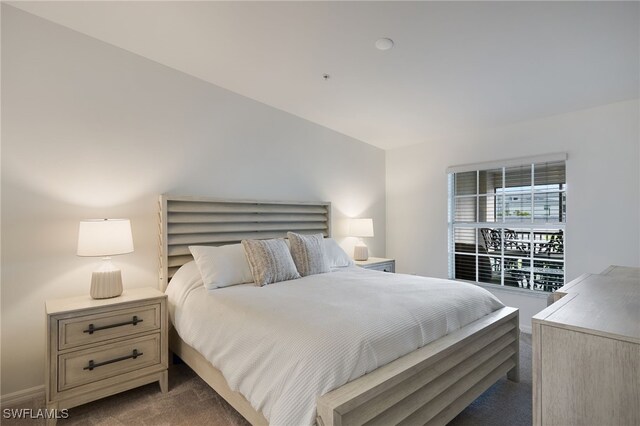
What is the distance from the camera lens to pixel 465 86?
2.99 m

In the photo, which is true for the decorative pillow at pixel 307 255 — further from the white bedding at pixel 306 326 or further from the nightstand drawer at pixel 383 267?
the nightstand drawer at pixel 383 267

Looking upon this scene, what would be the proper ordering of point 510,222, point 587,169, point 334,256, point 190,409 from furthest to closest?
point 510,222, point 334,256, point 587,169, point 190,409

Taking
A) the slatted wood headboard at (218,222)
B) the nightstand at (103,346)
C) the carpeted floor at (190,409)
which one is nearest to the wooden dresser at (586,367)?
the carpeted floor at (190,409)

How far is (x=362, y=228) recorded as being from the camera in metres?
4.26

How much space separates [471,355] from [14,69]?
3599 mm

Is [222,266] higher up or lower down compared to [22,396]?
higher up

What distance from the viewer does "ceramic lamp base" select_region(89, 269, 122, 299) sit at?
7.50ft

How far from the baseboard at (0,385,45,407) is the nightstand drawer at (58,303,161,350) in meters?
0.70

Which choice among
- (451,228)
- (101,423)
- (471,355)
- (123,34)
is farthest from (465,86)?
(101,423)

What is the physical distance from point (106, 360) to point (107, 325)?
0.74ft

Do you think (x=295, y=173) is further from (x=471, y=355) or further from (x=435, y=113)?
(x=471, y=355)

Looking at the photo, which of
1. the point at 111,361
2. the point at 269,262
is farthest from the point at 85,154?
the point at 269,262

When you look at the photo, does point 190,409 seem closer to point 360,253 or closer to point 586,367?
point 586,367

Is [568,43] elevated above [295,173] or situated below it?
above
